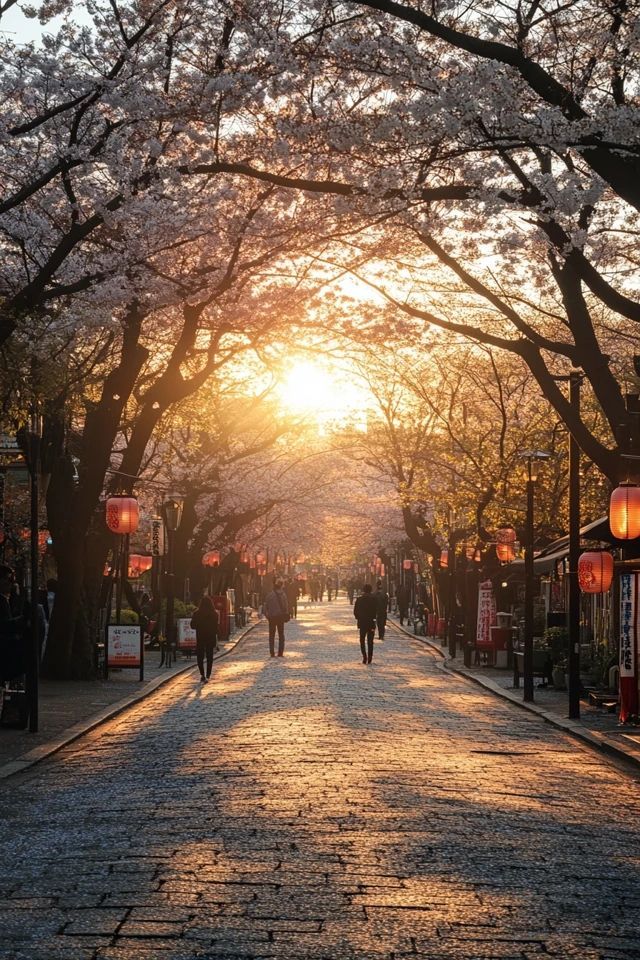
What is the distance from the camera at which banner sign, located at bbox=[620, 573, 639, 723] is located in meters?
19.2

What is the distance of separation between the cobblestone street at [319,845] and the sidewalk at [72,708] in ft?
1.08

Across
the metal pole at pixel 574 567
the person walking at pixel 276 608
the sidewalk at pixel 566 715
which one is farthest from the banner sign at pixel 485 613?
the metal pole at pixel 574 567

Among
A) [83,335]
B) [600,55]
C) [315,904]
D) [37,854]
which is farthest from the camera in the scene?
[83,335]

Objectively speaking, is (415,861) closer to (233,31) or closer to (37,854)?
(37,854)

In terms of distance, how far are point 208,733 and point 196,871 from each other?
29.7ft

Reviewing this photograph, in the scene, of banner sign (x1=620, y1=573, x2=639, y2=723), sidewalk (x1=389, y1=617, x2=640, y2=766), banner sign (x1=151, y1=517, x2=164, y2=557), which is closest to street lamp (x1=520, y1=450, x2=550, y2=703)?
sidewalk (x1=389, y1=617, x2=640, y2=766)

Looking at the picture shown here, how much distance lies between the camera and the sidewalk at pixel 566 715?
17125mm

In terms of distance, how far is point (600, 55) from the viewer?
50.0 ft

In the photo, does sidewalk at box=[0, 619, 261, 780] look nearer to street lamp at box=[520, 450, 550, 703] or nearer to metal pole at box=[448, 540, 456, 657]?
street lamp at box=[520, 450, 550, 703]

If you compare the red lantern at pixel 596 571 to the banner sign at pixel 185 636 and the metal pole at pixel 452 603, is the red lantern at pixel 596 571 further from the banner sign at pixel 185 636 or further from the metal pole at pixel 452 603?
the metal pole at pixel 452 603

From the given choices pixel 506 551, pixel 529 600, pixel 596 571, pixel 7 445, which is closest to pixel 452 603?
pixel 506 551

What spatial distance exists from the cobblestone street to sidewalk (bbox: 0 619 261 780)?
33cm

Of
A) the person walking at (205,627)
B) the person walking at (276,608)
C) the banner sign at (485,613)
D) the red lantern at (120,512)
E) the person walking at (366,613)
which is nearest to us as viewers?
the person walking at (205,627)

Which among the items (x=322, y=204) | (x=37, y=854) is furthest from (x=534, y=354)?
(x=37, y=854)
